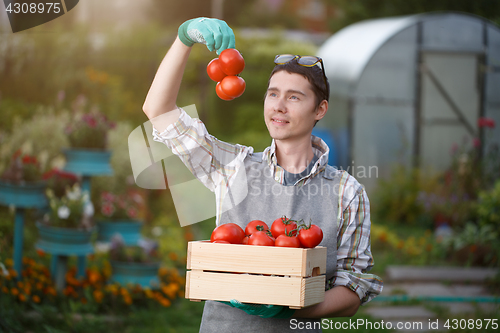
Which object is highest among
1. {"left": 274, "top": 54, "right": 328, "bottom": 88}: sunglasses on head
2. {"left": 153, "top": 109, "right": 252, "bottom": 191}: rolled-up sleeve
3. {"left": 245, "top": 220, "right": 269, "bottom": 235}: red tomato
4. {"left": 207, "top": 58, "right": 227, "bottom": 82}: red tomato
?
{"left": 274, "top": 54, "right": 328, "bottom": 88}: sunglasses on head

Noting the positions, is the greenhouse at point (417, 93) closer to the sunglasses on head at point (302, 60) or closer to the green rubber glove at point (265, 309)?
the sunglasses on head at point (302, 60)

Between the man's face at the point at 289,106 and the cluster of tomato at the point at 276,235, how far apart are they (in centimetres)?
37

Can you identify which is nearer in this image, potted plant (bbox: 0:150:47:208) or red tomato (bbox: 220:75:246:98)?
red tomato (bbox: 220:75:246:98)

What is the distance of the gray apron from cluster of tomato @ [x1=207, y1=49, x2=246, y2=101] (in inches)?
12.1

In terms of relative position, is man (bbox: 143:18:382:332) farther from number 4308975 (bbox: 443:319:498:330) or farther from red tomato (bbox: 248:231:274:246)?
number 4308975 (bbox: 443:319:498:330)

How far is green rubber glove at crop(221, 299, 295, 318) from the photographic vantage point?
1.65 metres

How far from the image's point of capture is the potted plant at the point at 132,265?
4555 mm

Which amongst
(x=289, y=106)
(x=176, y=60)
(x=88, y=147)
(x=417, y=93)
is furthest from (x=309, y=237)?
(x=417, y=93)

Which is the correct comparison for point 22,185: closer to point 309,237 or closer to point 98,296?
point 98,296

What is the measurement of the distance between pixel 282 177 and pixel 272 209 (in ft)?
0.43

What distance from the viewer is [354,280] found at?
1907 millimetres

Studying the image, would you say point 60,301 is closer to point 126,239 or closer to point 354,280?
point 126,239

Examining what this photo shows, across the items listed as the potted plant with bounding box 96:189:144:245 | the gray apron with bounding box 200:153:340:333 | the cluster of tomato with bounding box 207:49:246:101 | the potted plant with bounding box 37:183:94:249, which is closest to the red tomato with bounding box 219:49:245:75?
the cluster of tomato with bounding box 207:49:246:101

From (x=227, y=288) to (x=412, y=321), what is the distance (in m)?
3.46
